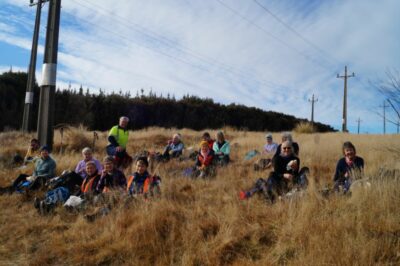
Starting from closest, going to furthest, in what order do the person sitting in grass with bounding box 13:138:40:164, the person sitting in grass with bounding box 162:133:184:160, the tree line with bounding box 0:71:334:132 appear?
the person sitting in grass with bounding box 13:138:40:164 < the person sitting in grass with bounding box 162:133:184:160 < the tree line with bounding box 0:71:334:132

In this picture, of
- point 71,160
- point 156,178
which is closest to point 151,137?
point 71,160

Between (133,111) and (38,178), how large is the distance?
753 inches

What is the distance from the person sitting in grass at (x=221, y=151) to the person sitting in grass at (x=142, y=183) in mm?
3102

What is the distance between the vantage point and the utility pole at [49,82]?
380 inches

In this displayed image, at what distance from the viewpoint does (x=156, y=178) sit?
18.6ft

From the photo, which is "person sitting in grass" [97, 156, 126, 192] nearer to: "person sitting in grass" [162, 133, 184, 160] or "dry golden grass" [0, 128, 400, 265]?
"dry golden grass" [0, 128, 400, 265]

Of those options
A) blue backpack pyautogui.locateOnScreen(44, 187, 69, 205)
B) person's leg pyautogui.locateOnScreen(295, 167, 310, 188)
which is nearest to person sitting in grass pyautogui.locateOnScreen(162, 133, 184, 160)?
blue backpack pyautogui.locateOnScreen(44, 187, 69, 205)

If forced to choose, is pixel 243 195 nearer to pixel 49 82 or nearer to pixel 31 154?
pixel 31 154

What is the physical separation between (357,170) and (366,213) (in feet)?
6.26

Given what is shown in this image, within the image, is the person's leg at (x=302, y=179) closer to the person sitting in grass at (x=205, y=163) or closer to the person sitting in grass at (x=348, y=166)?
the person sitting in grass at (x=348, y=166)

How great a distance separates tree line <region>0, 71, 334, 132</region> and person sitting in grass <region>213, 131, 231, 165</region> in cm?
1432

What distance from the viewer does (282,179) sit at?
5582mm

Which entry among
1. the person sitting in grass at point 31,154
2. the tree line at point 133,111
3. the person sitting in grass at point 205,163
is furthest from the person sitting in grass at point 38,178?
the tree line at point 133,111

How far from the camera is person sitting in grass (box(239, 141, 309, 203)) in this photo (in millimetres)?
5138
